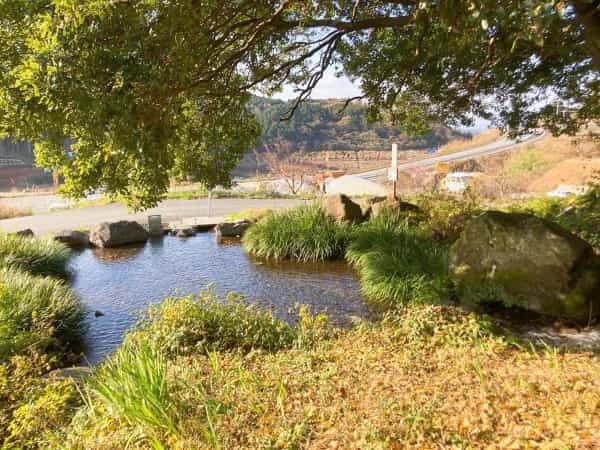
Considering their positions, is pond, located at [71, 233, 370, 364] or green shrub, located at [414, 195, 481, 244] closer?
pond, located at [71, 233, 370, 364]

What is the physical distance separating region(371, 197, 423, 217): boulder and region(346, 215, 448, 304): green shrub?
1.07 m

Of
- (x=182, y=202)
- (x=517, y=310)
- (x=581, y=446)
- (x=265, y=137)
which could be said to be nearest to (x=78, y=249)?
(x=182, y=202)

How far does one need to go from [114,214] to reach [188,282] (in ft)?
30.5

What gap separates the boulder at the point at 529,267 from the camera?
4.96m

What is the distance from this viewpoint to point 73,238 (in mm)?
10820

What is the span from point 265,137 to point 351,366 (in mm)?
51287

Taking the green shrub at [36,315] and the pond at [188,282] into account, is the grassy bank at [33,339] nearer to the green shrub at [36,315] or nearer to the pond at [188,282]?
the green shrub at [36,315]

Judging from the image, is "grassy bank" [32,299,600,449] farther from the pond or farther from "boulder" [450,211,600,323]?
the pond

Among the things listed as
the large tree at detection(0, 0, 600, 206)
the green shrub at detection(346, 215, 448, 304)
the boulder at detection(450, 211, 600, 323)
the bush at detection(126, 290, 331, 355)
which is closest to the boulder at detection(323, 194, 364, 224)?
the green shrub at detection(346, 215, 448, 304)

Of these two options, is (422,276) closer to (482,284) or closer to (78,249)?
(482,284)

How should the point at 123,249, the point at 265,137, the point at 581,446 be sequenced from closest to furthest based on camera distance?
the point at 581,446, the point at 123,249, the point at 265,137

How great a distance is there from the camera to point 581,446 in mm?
2229

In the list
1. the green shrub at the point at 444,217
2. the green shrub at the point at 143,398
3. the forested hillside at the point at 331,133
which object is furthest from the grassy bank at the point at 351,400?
the forested hillside at the point at 331,133

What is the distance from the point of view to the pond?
6.16 meters
